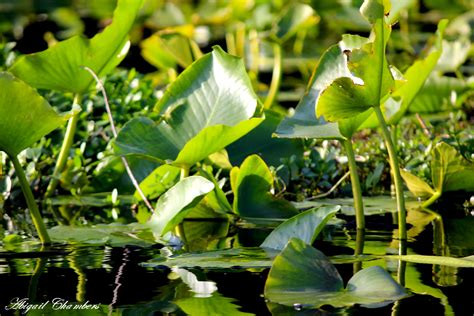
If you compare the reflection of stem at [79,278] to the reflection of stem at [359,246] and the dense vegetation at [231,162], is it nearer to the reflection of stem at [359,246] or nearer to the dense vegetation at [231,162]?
the dense vegetation at [231,162]

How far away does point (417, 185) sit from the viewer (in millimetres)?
2172

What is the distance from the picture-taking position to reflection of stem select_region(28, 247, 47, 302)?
4.81ft

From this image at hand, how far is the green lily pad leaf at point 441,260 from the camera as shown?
1.51 m

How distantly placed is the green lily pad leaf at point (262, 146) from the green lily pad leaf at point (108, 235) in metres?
0.47

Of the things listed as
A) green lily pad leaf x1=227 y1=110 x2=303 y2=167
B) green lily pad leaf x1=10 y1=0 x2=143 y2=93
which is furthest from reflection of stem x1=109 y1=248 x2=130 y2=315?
green lily pad leaf x1=227 y1=110 x2=303 y2=167


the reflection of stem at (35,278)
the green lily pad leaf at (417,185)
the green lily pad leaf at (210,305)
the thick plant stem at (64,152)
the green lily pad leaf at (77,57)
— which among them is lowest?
the green lily pad leaf at (210,305)

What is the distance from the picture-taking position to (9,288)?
1512 millimetres

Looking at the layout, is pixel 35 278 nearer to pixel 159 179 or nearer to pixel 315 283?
pixel 315 283

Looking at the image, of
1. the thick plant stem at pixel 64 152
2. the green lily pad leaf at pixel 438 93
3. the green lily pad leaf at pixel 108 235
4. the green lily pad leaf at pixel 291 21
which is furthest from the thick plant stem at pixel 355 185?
the green lily pad leaf at pixel 291 21

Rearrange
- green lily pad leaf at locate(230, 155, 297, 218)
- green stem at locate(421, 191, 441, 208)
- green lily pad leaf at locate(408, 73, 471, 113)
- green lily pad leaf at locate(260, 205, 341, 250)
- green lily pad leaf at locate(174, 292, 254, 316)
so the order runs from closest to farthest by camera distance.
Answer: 1. green lily pad leaf at locate(174, 292, 254, 316)
2. green lily pad leaf at locate(260, 205, 341, 250)
3. green lily pad leaf at locate(230, 155, 297, 218)
4. green stem at locate(421, 191, 441, 208)
5. green lily pad leaf at locate(408, 73, 471, 113)

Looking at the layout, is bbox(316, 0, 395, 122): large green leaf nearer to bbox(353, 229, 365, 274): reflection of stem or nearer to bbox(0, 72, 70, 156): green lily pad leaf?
bbox(353, 229, 365, 274): reflection of stem

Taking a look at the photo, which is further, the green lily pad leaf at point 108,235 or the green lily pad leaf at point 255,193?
the green lily pad leaf at point 255,193

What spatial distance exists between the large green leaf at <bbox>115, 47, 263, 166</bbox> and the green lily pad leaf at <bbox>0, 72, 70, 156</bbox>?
0.26m

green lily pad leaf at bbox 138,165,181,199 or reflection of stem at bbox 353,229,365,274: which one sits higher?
→ green lily pad leaf at bbox 138,165,181,199
